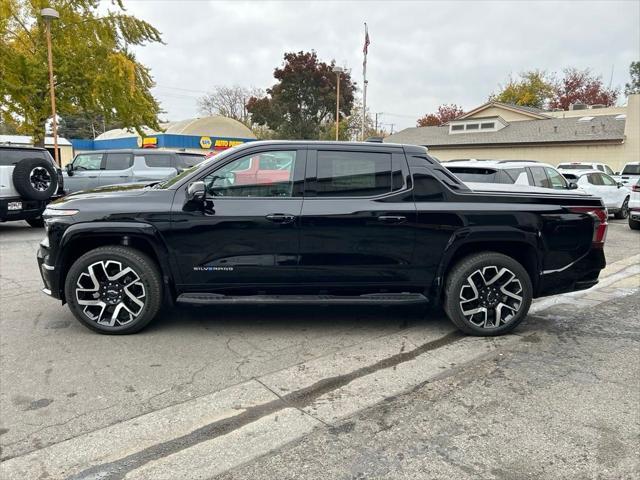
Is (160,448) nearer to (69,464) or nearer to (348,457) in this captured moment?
(69,464)

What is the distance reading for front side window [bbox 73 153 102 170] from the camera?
13508mm

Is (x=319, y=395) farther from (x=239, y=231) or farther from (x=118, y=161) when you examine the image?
(x=118, y=161)

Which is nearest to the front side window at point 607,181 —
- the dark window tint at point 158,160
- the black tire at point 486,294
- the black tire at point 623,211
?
the black tire at point 623,211

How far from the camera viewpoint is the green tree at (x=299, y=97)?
4325 centimetres

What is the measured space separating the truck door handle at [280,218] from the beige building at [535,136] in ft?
87.8

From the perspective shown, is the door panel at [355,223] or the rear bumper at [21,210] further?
the rear bumper at [21,210]

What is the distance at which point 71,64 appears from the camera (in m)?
19.3

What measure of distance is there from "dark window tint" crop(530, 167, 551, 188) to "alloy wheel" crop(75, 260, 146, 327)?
316 inches

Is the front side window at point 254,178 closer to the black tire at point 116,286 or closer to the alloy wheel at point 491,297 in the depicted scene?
the black tire at point 116,286

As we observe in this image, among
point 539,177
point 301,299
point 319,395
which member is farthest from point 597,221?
point 539,177

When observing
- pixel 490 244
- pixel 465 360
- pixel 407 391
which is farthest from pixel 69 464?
pixel 490 244

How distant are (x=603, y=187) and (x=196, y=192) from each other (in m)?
13.6

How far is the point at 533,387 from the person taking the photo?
3.59 meters

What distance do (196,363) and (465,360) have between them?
2.20m
